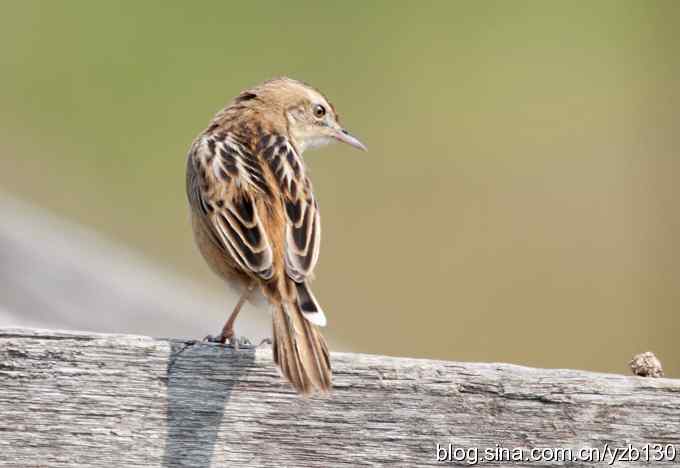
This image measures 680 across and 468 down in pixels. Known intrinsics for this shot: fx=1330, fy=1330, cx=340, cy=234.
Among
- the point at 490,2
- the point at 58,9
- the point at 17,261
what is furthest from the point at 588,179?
the point at 17,261

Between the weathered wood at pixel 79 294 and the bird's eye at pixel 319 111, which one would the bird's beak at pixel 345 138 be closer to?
the bird's eye at pixel 319 111

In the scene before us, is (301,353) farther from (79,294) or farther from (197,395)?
(79,294)

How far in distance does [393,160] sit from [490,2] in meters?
3.74

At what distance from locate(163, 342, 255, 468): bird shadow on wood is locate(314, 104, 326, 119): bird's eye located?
3.43 m

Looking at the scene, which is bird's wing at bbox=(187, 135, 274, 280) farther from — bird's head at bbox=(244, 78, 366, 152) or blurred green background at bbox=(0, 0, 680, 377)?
blurred green background at bbox=(0, 0, 680, 377)

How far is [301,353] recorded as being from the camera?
3607mm

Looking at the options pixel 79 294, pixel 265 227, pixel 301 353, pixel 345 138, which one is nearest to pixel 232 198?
pixel 265 227

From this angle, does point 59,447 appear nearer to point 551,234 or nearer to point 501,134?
point 551,234

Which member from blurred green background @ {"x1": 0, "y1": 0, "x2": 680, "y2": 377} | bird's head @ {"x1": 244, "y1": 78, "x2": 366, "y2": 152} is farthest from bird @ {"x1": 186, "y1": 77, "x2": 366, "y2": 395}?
blurred green background @ {"x1": 0, "y1": 0, "x2": 680, "y2": 377}

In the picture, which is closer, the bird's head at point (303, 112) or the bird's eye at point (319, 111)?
the bird's head at point (303, 112)

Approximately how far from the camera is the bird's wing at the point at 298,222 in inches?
173

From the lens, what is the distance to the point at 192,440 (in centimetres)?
356

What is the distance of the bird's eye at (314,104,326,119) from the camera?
702cm

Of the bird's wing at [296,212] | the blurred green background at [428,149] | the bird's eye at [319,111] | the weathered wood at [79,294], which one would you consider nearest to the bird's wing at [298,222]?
the bird's wing at [296,212]
